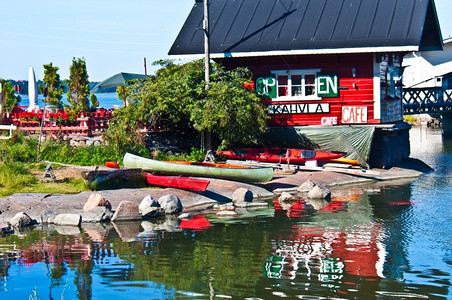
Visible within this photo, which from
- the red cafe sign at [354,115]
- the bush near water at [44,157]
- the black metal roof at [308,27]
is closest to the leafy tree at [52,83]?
the bush near water at [44,157]

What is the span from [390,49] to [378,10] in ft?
7.80

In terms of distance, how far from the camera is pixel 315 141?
25.8 m

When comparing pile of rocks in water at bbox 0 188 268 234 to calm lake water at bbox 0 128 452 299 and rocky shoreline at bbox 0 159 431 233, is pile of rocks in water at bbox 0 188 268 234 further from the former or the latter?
calm lake water at bbox 0 128 452 299

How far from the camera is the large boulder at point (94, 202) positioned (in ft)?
58.2

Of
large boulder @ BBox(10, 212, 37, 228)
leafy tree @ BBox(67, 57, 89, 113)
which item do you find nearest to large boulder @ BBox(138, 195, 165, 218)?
large boulder @ BBox(10, 212, 37, 228)

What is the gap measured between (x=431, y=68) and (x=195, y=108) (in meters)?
33.7

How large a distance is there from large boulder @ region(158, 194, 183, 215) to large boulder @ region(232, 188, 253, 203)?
1.98 meters

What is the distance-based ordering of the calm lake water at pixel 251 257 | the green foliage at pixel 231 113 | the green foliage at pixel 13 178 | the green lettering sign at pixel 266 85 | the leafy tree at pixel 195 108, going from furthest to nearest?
the green lettering sign at pixel 266 85, the leafy tree at pixel 195 108, the green foliage at pixel 231 113, the green foliage at pixel 13 178, the calm lake water at pixel 251 257

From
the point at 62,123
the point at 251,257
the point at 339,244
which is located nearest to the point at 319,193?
the point at 339,244

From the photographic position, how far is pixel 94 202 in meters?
17.8

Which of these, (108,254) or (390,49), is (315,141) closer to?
(390,49)

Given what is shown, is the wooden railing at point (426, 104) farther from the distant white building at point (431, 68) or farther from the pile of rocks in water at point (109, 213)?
the pile of rocks in water at point (109, 213)

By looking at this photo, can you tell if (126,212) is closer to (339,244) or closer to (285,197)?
(285,197)

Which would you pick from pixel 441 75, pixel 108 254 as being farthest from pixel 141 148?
pixel 441 75
